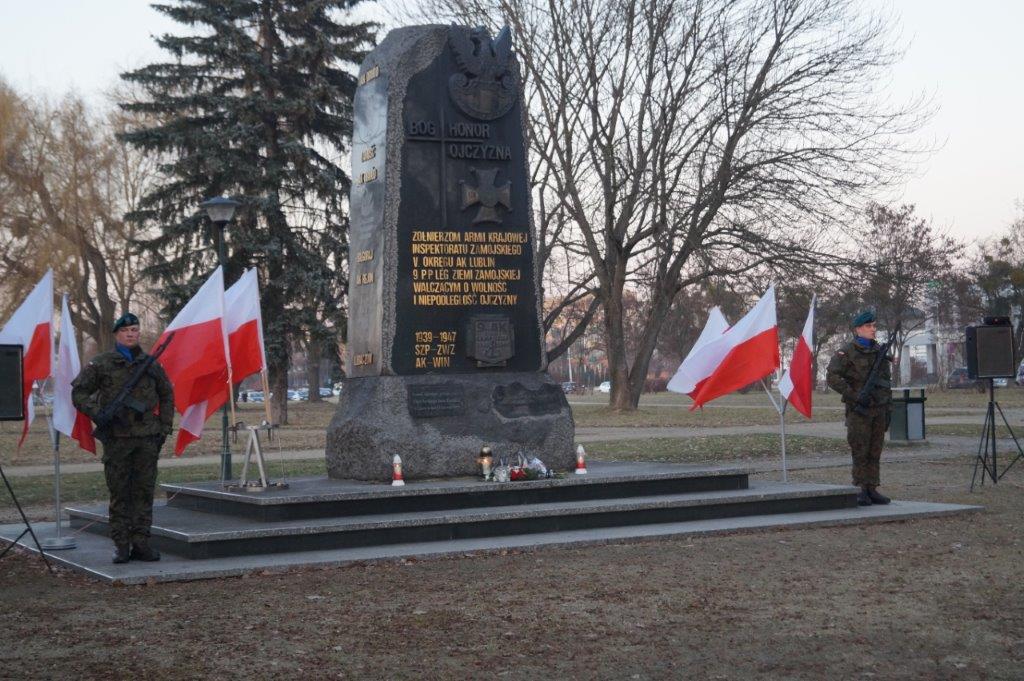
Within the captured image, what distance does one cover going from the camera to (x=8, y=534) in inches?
479

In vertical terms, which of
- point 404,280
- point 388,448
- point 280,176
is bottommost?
point 388,448

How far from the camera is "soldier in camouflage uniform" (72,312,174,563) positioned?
31.0ft

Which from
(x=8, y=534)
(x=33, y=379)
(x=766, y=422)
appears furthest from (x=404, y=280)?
(x=766, y=422)

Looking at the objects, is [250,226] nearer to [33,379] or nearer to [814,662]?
[33,379]

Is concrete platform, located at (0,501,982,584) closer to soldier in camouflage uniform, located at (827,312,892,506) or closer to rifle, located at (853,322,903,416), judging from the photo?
soldier in camouflage uniform, located at (827,312,892,506)

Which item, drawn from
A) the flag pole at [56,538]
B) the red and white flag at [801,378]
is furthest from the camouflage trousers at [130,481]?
the red and white flag at [801,378]

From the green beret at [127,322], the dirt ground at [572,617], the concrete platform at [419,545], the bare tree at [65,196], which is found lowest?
the dirt ground at [572,617]

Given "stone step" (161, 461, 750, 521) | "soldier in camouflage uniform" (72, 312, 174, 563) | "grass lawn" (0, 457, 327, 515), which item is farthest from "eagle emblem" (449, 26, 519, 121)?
"grass lawn" (0, 457, 327, 515)

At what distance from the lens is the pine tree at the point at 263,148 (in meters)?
36.2

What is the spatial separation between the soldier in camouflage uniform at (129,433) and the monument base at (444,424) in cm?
269

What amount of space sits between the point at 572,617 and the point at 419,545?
300 centimetres

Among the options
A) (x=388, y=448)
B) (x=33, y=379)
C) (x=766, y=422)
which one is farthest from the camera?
(x=766, y=422)

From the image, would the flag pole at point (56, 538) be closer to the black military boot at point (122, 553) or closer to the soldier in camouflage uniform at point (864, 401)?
the black military boot at point (122, 553)

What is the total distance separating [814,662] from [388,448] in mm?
6266
